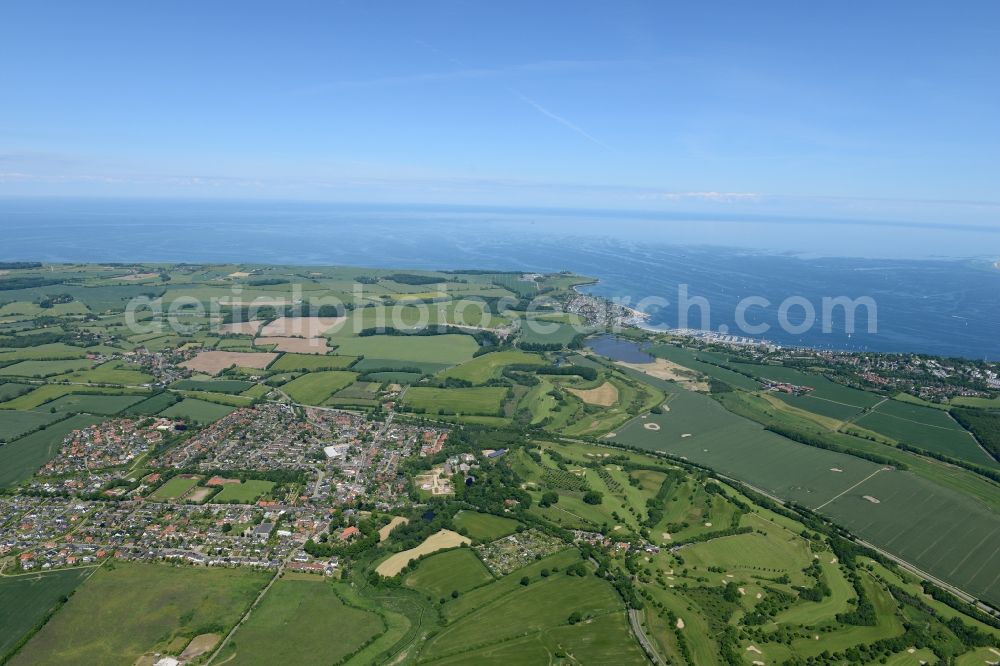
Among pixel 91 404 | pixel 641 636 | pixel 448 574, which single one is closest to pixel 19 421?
pixel 91 404

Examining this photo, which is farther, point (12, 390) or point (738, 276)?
point (738, 276)

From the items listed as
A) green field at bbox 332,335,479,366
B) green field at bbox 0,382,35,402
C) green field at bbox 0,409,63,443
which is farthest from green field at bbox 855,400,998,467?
green field at bbox 0,382,35,402

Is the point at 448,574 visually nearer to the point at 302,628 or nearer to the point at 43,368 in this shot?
the point at 302,628

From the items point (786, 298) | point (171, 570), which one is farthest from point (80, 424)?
point (786, 298)

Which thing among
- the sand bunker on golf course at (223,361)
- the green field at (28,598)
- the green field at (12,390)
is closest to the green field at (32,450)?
the green field at (12,390)

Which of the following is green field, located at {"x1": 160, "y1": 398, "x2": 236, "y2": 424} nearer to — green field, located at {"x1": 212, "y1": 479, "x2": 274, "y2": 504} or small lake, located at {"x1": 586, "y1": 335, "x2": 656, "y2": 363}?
green field, located at {"x1": 212, "y1": 479, "x2": 274, "y2": 504}

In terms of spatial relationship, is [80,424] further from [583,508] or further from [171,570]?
[583,508]
